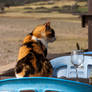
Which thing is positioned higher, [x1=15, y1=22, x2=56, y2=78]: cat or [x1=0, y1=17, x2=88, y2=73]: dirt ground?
[x1=15, y1=22, x2=56, y2=78]: cat

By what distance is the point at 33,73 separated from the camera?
1.96 metres

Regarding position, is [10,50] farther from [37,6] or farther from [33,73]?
[37,6]

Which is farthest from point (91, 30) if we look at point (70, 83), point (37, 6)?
point (37, 6)

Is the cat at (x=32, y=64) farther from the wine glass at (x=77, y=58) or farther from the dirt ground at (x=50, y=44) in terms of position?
the dirt ground at (x=50, y=44)

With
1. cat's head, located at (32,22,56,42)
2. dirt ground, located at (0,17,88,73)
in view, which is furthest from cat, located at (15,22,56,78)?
dirt ground, located at (0,17,88,73)

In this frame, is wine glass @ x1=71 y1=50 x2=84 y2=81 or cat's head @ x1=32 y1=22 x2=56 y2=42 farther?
cat's head @ x1=32 y1=22 x2=56 y2=42

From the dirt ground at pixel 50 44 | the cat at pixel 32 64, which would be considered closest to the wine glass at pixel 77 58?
the cat at pixel 32 64

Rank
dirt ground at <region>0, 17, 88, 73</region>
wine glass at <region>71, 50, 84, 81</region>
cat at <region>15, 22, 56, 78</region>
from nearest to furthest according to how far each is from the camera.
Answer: cat at <region>15, 22, 56, 78</region> < wine glass at <region>71, 50, 84, 81</region> < dirt ground at <region>0, 17, 88, 73</region>

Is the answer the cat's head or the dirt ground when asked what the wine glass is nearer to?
the cat's head

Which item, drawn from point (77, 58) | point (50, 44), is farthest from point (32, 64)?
point (50, 44)

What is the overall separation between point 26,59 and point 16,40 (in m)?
7.43

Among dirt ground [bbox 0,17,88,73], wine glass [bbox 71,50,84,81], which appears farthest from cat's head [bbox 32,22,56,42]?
dirt ground [bbox 0,17,88,73]

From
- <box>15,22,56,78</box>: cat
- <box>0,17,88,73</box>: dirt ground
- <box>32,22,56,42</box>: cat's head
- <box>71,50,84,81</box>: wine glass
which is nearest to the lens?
<box>15,22,56,78</box>: cat

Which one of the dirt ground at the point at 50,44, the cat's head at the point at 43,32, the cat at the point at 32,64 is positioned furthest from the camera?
the dirt ground at the point at 50,44
